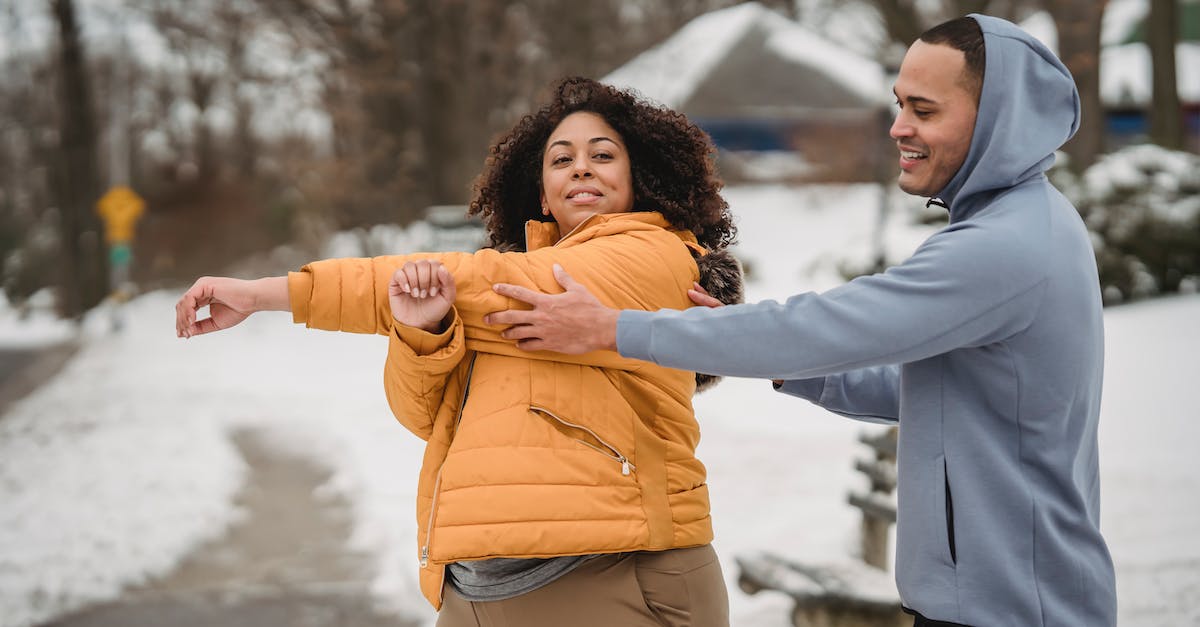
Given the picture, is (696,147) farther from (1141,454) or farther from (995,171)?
(1141,454)

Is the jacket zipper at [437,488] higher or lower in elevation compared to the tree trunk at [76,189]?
lower

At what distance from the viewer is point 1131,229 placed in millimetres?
11820

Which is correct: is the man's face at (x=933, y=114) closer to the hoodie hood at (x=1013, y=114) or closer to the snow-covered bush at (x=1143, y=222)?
the hoodie hood at (x=1013, y=114)

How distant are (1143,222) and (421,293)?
11160 millimetres

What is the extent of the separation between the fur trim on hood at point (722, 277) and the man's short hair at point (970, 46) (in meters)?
0.66

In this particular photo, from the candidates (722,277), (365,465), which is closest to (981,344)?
(722,277)

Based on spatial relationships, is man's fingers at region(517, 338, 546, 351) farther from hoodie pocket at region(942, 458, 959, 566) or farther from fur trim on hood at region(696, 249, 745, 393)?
hoodie pocket at region(942, 458, 959, 566)

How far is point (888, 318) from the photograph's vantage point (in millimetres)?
2039

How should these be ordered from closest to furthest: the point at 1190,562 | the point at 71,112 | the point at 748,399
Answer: the point at 1190,562 < the point at 748,399 < the point at 71,112

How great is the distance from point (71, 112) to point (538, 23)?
9699mm

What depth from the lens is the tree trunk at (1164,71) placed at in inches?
662

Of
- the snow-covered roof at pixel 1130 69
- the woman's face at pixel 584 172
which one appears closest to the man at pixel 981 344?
the woman's face at pixel 584 172

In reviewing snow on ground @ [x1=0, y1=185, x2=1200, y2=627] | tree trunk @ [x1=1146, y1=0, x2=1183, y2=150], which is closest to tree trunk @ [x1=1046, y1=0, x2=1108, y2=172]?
tree trunk @ [x1=1146, y1=0, x2=1183, y2=150]

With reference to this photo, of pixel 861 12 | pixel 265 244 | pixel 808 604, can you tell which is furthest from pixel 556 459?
pixel 265 244
